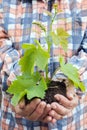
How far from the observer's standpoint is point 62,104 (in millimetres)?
1083

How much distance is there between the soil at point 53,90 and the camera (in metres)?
1.04

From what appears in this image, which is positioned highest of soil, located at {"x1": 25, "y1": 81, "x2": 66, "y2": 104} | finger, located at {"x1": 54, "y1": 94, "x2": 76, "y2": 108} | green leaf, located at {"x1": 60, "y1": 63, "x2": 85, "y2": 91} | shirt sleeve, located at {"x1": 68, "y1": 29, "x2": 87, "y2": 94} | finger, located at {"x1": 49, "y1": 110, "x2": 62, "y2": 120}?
green leaf, located at {"x1": 60, "y1": 63, "x2": 85, "y2": 91}

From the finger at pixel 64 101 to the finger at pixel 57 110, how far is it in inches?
0.6

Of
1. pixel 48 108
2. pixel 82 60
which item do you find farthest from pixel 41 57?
pixel 82 60

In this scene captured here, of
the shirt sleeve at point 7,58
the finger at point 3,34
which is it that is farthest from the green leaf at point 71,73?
the finger at point 3,34

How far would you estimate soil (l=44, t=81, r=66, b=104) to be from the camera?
3.41ft

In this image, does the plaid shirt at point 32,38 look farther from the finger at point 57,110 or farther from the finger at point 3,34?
the finger at point 57,110

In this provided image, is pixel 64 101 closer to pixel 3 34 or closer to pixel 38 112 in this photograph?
pixel 38 112

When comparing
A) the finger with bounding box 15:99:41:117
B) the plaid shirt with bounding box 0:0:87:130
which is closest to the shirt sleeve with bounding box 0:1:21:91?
the plaid shirt with bounding box 0:0:87:130

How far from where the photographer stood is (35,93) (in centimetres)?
96

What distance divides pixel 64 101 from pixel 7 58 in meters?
0.32

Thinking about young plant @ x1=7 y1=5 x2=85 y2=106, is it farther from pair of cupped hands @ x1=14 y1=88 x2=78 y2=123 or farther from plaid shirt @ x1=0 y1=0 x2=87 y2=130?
plaid shirt @ x1=0 y1=0 x2=87 y2=130

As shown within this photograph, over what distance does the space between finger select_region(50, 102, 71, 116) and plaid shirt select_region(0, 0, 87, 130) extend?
4.5 inches

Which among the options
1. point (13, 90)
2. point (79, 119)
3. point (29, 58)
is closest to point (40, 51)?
point (29, 58)
